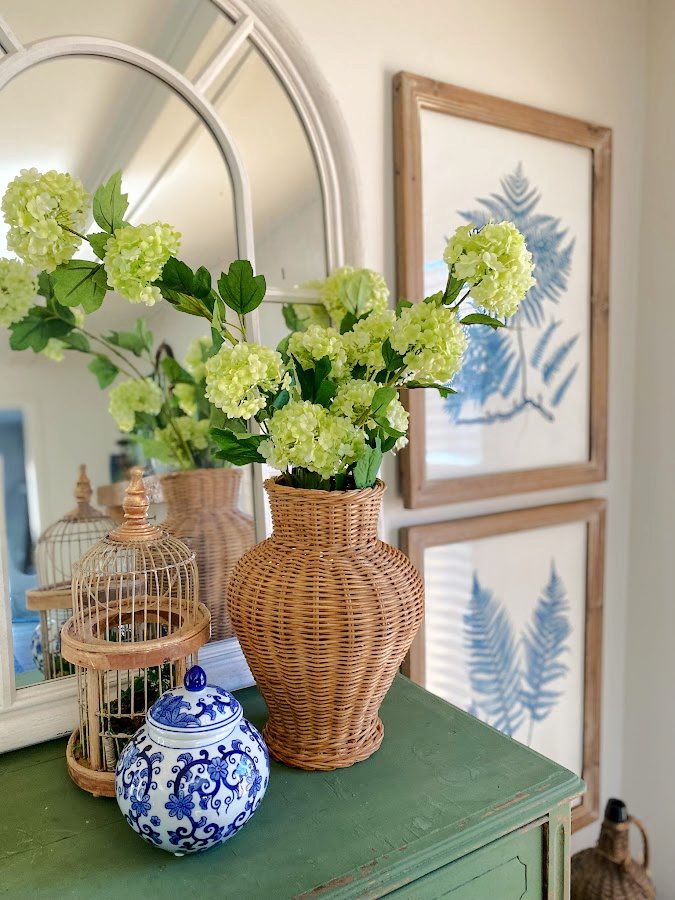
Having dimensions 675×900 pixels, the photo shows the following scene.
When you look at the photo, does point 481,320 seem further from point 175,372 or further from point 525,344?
point 525,344

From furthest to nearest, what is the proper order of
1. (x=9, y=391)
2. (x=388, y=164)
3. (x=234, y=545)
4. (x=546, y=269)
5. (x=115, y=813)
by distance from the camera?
1. (x=546, y=269)
2. (x=388, y=164)
3. (x=234, y=545)
4. (x=9, y=391)
5. (x=115, y=813)

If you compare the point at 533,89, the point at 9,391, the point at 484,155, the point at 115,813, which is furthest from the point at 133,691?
the point at 533,89

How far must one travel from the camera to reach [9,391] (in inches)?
39.4

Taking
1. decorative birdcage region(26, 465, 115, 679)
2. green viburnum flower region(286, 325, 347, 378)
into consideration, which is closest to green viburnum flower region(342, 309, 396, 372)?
green viburnum flower region(286, 325, 347, 378)

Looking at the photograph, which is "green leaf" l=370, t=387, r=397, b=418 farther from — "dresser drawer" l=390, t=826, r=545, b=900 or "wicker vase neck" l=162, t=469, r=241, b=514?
"dresser drawer" l=390, t=826, r=545, b=900

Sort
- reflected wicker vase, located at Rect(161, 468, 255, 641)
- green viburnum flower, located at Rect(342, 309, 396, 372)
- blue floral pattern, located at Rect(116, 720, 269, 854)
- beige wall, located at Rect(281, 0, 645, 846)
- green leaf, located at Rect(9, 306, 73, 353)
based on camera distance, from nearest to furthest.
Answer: blue floral pattern, located at Rect(116, 720, 269, 854) < green viburnum flower, located at Rect(342, 309, 396, 372) < green leaf, located at Rect(9, 306, 73, 353) < reflected wicker vase, located at Rect(161, 468, 255, 641) < beige wall, located at Rect(281, 0, 645, 846)

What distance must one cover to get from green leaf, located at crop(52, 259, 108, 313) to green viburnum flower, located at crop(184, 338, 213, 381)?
0.25 m

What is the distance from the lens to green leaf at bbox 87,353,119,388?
1.07 meters

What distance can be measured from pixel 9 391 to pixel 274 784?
2.15ft

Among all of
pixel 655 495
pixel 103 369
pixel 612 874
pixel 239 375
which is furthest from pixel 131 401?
pixel 612 874

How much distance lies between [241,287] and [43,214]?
24 centimetres

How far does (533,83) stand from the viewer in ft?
4.82

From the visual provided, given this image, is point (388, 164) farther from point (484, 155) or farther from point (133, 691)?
point (133, 691)

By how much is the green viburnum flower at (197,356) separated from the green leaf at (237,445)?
272 millimetres
